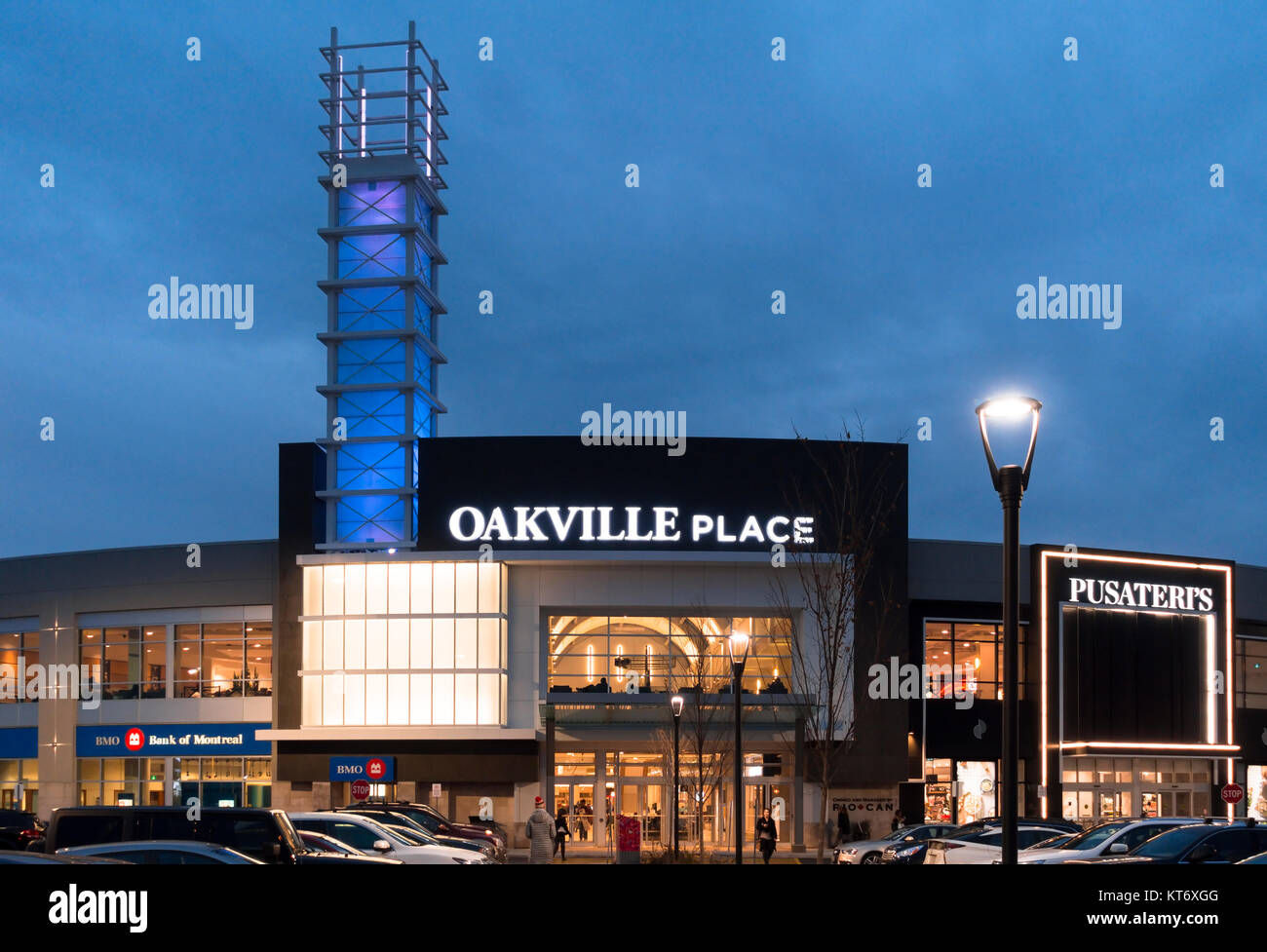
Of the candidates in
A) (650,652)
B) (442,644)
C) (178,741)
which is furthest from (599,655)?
(178,741)

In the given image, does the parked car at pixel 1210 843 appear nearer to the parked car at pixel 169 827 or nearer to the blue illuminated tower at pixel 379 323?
the parked car at pixel 169 827

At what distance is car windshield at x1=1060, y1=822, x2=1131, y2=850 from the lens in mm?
22500

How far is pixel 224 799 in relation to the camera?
48.6 meters

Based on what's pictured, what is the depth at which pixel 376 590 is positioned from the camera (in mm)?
46469

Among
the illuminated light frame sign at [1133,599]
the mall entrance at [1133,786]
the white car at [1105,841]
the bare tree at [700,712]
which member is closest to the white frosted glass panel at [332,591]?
the bare tree at [700,712]

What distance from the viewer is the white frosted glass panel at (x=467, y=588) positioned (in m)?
45.8

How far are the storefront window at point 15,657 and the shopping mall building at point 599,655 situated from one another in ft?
0.36

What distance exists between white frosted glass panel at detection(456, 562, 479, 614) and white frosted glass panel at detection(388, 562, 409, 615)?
192cm

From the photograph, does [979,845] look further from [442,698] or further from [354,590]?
[354,590]

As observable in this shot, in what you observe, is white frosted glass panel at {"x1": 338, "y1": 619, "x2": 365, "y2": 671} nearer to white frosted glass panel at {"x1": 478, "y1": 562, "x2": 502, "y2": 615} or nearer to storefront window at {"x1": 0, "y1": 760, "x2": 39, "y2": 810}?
white frosted glass panel at {"x1": 478, "y1": 562, "x2": 502, "y2": 615}

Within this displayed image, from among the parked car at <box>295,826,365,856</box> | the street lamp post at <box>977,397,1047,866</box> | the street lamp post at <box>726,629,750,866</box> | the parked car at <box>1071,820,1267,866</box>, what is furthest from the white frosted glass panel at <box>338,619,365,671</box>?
the street lamp post at <box>977,397,1047,866</box>

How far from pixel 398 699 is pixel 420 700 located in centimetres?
84
